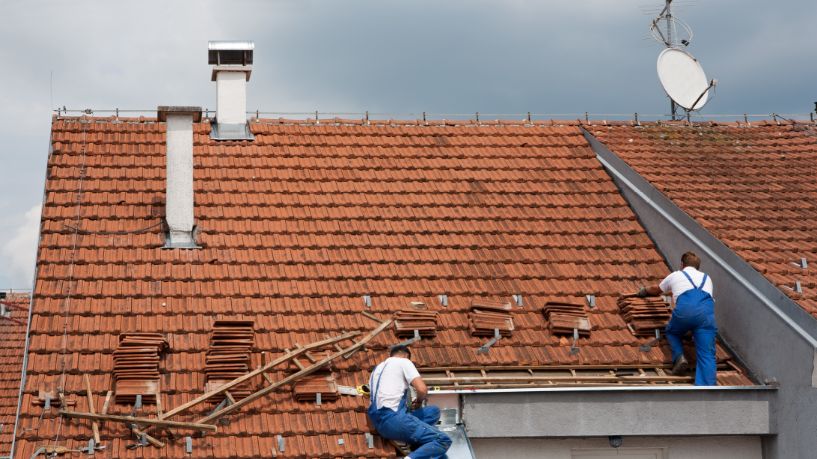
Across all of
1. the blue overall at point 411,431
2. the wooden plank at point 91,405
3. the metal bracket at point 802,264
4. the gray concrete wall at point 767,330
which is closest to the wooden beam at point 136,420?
the wooden plank at point 91,405

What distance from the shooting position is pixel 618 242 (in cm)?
1522

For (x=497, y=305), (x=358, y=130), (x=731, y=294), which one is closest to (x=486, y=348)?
(x=497, y=305)

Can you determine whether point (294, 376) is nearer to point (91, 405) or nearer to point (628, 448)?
point (91, 405)

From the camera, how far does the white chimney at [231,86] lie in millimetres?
16438

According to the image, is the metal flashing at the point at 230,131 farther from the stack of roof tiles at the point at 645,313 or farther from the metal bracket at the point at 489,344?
the stack of roof tiles at the point at 645,313

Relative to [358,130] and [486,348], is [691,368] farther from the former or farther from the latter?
[358,130]

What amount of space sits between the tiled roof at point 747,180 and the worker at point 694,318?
2.04 feet

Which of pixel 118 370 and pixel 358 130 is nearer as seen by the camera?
pixel 118 370

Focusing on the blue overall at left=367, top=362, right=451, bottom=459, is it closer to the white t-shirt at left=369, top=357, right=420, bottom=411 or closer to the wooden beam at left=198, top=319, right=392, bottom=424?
the white t-shirt at left=369, top=357, right=420, bottom=411

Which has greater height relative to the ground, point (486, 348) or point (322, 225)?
point (322, 225)

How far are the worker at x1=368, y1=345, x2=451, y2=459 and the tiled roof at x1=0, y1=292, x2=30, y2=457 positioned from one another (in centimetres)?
1089

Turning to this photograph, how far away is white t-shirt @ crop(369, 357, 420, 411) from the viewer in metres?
11.3

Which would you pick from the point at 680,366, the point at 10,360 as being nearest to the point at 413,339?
the point at 680,366

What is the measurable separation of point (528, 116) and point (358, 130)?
8.84ft
